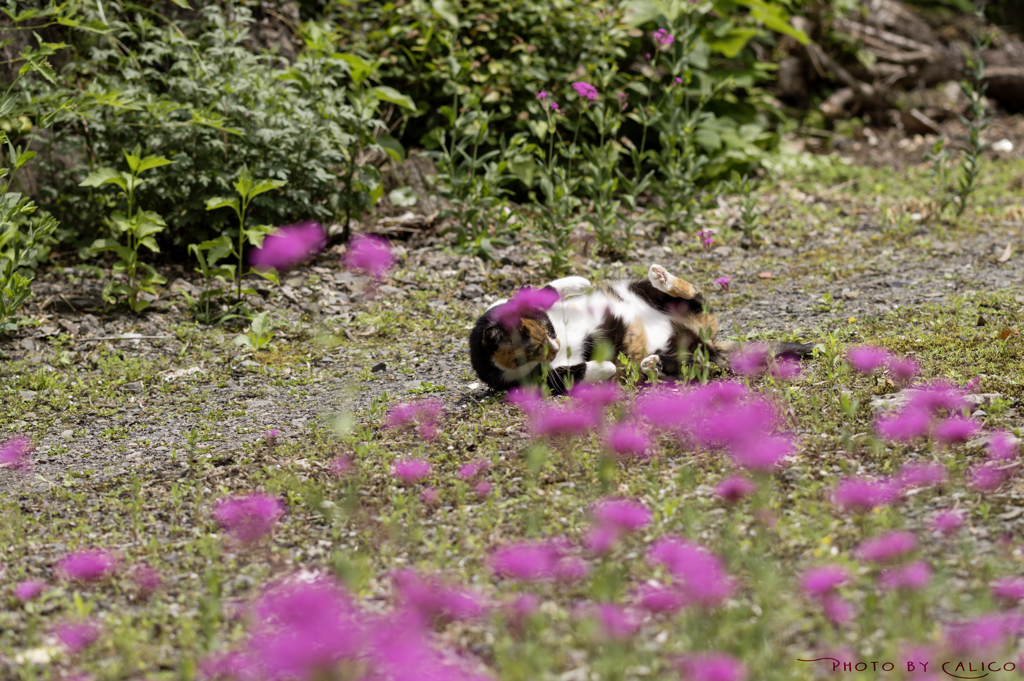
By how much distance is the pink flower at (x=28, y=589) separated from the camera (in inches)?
99.9

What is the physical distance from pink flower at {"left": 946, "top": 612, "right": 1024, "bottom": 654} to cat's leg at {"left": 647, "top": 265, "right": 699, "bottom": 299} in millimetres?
2242

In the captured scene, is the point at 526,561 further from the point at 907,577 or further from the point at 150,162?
the point at 150,162

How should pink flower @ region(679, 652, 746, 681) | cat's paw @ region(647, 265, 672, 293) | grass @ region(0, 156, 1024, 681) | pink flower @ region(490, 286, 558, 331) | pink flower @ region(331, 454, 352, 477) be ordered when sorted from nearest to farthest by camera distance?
pink flower @ region(679, 652, 746, 681) → grass @ region(0, 156, 1024, 681) → pink flower @ region(331, 454, 352, 477) → pink flower @ region(490, 286, 558, 331) → cat's paw @ region(647, 265, 672, 293)

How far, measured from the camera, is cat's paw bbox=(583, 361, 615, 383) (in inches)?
153

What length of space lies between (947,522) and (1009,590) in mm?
331

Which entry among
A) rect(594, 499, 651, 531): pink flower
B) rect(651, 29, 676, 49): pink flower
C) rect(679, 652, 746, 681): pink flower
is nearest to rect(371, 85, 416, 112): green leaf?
rect(651, 29, 676, 49): pink flower

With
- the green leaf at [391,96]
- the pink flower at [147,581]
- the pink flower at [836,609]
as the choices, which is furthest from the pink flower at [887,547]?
the green leaf at [391,96]

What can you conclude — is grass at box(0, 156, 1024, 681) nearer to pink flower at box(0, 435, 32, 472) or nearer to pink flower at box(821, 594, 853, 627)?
pink flower at box(821, 594, 853, 627)

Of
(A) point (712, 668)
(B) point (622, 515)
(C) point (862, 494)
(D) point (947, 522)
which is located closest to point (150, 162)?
(B) point (622, 515)

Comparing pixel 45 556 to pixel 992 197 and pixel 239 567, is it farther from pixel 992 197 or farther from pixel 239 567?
pixel 992 197

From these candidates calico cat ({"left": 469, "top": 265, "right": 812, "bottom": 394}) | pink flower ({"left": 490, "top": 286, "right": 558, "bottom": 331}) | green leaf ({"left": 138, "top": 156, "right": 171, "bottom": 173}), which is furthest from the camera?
green leaf ({"left": 138, "top": 156, "right": 171, "bottom": 173})

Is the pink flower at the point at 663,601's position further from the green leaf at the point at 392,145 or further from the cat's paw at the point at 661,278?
the green leaf at the point at 392,145

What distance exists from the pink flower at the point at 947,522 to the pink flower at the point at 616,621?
38.7 inches

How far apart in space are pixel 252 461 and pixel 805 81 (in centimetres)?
868
